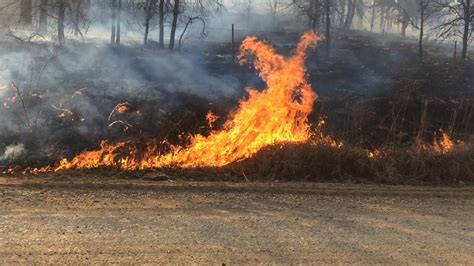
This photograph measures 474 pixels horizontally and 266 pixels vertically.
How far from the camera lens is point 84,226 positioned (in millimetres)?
5035

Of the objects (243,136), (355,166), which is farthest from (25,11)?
(355,166)

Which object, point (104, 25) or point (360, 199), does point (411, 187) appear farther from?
point (104, 25)

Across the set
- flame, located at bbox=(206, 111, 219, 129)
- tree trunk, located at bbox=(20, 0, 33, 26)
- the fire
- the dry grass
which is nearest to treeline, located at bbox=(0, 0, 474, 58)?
tree trunk, located at bbox=(20, 0, 33, 26)

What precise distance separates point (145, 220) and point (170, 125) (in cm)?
586

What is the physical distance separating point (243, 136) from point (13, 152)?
408cm

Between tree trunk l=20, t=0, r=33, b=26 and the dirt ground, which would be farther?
tree trunk l=20, t=0, r=33, b=26

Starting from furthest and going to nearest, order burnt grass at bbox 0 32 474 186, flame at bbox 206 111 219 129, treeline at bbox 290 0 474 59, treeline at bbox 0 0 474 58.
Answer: treeline at bbox 290 0 474 59 → treeline at bbox 0 0 474 58 → flame at bbox 206 111 219 129 → burnt grass at bbox 0 32 474 186

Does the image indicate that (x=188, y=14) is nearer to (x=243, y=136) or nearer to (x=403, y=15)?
(x=403, y=15)

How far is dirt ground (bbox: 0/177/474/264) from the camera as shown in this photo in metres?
4.46

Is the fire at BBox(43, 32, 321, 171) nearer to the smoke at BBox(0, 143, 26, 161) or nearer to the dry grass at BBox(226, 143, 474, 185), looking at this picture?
the dry grass at BBox(226, 143, 474, 185)

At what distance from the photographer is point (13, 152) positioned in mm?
8805

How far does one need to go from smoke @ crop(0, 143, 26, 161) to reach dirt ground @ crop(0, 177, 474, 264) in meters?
1.45

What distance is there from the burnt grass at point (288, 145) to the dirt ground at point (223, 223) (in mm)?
1041

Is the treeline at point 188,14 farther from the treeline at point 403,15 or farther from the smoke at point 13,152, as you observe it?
the smoke at point 13,152
